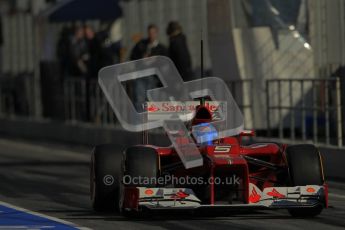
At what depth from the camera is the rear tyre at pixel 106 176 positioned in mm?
13609

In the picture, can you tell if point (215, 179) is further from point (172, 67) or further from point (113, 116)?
point (113, 116)

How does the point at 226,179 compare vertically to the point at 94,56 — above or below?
below

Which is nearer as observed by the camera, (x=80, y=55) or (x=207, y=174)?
(x=207, y=174)

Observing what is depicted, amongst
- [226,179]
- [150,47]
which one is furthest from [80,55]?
[226,179]

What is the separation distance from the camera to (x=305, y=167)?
1284cm

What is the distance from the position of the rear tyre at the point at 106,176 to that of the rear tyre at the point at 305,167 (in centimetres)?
179

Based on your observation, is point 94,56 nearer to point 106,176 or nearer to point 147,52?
point 147,52

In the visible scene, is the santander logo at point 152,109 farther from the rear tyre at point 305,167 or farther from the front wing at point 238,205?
the rear tyre at point 305,167

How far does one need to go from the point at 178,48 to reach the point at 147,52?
776 mm

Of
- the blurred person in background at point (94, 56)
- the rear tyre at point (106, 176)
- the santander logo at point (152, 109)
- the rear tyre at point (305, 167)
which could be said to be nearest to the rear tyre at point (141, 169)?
the rear tyre at point (106, 176)

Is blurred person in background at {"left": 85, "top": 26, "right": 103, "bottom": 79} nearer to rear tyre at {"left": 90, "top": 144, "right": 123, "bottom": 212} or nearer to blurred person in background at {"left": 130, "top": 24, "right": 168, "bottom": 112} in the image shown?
blurred person in background at {"left": 130, "top": 24, "right": 168, "bottom": 112}

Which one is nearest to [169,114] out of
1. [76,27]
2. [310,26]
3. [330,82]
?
[330,82]

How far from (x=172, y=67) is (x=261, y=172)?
7.22 meters

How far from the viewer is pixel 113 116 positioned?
83.7 ft
